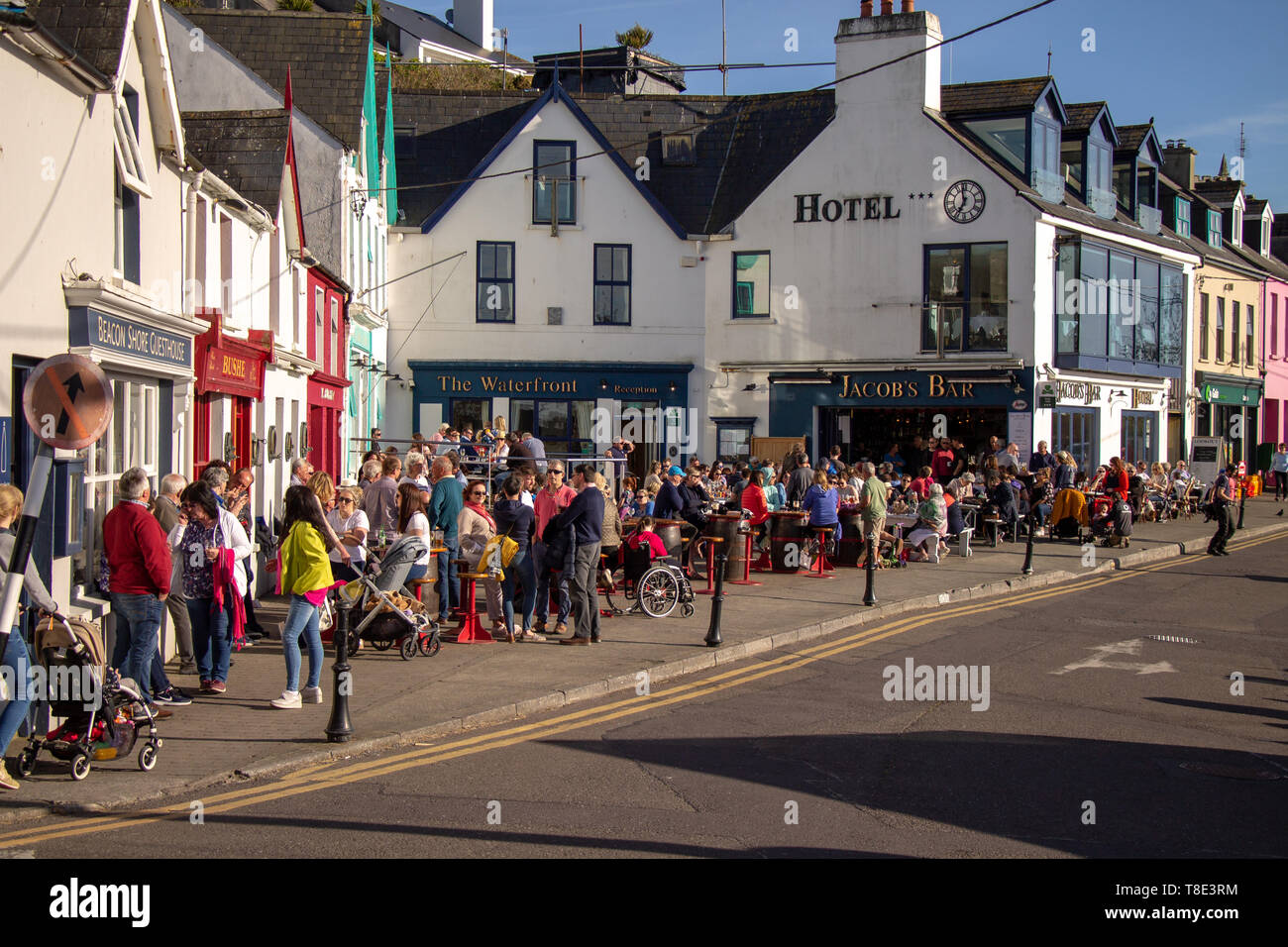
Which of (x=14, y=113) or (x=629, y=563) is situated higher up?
(x=14, y=113)

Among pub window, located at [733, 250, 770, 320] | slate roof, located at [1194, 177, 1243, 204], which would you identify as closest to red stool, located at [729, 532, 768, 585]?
pub window, located at [733, 250, 770, 320]

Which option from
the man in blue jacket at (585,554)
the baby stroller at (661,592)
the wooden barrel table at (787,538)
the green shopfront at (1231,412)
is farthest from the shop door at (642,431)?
the man in blue jacket at (585,554)

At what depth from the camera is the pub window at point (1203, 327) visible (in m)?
38.8

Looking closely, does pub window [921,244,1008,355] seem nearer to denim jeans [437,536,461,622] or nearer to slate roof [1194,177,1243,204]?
slate roof [1194,177,1243,204]

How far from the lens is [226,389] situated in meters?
14.7

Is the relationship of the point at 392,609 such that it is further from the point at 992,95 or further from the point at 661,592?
the point at 992,95

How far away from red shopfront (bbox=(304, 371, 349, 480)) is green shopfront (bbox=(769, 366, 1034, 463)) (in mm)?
12269

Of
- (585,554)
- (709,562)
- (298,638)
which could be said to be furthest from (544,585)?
(709,562)

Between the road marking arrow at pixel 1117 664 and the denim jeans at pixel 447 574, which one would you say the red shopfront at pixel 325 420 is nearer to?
the denim jeans at pixel 447 574

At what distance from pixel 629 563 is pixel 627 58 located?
103 ft
